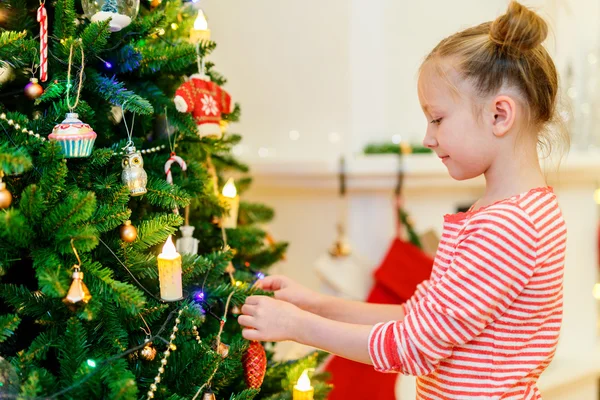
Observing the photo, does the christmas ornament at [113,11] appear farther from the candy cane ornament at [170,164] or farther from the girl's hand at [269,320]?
the girl's hand at [269,320]

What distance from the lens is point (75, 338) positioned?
0.80 metres

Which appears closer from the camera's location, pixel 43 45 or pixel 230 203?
pixel 43 45

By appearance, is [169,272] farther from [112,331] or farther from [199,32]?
[199,32]

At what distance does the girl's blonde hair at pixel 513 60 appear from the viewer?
892 millimetres

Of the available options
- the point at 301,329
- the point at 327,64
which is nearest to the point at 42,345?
the point at 301,329

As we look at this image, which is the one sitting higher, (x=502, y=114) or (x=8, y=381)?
(x=502, y=114)

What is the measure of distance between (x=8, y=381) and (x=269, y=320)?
0.36 m

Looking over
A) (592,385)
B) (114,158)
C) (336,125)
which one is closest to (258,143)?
(336,125)

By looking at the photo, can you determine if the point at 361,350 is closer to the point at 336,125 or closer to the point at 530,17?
the point at 530,17

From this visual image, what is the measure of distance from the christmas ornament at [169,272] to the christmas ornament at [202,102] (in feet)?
0.81

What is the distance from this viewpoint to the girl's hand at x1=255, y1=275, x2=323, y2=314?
1.11 meters

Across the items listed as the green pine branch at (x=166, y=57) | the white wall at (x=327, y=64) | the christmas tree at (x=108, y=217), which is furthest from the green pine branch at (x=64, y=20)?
the white wall at (x=327, y=64)

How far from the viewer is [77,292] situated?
→ 0.75 m

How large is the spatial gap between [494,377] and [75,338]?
23.1 inches
